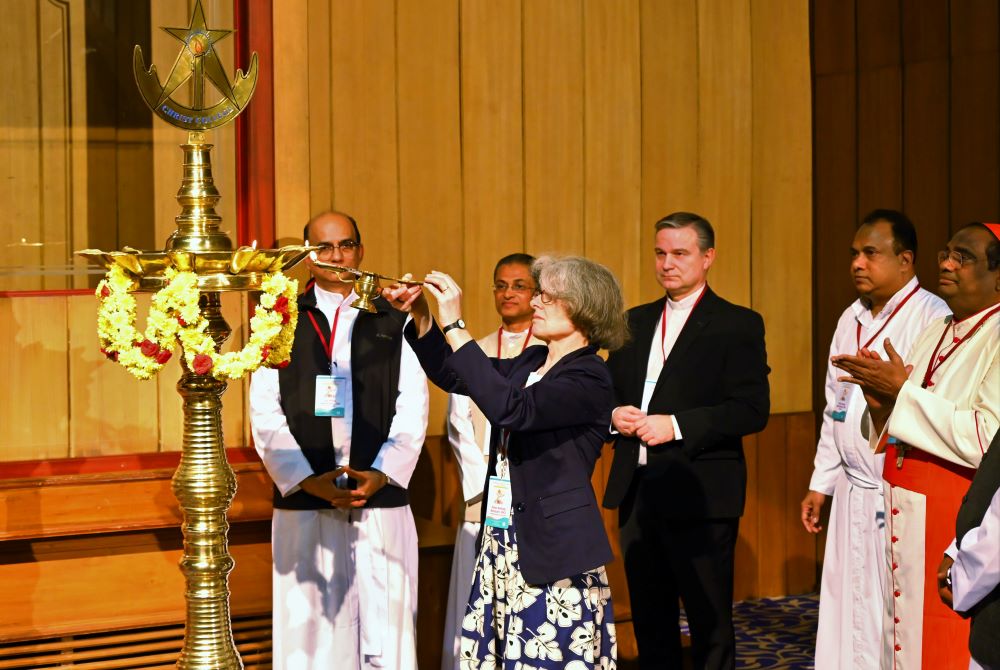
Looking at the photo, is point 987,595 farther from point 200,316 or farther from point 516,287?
point 516,287

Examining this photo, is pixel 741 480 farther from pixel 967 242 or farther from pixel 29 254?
pixel 29 254

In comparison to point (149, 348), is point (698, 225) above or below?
above

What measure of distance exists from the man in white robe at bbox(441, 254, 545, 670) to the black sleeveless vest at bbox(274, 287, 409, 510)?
37 cm

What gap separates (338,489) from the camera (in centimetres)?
401

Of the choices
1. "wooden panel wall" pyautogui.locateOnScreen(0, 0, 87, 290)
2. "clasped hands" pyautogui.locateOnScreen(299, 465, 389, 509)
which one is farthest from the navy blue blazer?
"wooden panel wall" pyautogui.locateOnScreen(0, 0, 87, 290)

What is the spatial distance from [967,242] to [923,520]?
31.7 inches

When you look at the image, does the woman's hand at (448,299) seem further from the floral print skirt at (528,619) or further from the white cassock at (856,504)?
the white cassock at (856,504)

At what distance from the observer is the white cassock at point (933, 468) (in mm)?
3379

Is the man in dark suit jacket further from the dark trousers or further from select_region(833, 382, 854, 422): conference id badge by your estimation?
select_region(833, 382, 854, 422): conference id badge

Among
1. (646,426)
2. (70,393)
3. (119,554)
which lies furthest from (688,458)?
(70,393)

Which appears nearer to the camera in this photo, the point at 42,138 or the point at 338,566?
the point at 338,566

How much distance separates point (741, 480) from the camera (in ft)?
14.1

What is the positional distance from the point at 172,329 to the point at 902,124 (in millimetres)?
5209

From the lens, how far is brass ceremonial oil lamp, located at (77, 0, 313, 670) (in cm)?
279
